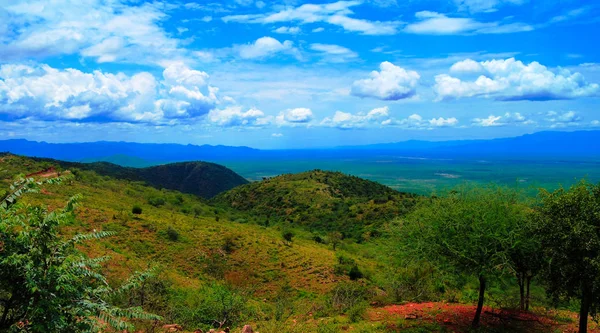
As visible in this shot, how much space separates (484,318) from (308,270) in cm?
1623

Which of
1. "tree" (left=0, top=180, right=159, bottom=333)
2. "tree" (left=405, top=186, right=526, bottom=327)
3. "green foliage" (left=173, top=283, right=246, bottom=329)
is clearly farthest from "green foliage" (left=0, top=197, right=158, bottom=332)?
"tree" (left=405, top=186, right=526, bottom=327)

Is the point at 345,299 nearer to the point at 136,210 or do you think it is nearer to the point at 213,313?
the point at 213,313

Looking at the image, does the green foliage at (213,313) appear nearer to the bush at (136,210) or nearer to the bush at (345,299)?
the bush at (345,299)

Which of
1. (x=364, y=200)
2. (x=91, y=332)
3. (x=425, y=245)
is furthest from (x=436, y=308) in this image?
(x=364, y=200)

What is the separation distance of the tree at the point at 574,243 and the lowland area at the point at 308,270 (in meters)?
0.04

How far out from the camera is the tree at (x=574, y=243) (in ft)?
36.3

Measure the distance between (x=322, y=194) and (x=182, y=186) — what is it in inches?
3252

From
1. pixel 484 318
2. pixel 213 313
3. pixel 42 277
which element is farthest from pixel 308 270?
pixel 42 277

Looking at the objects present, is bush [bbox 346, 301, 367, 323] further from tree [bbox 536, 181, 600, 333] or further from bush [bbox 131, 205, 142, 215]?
bush [bbox 131, 205, 142, 215]

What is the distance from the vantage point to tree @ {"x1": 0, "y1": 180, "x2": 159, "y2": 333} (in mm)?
5637

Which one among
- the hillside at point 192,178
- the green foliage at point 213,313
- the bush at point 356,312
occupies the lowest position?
the hillside at point 192,178

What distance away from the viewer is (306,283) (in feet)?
89.4

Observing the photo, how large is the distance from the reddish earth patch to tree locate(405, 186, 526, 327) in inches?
40.6

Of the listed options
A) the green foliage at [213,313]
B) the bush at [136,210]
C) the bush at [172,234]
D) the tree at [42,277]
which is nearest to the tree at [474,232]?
the green foliage at [213,313]
